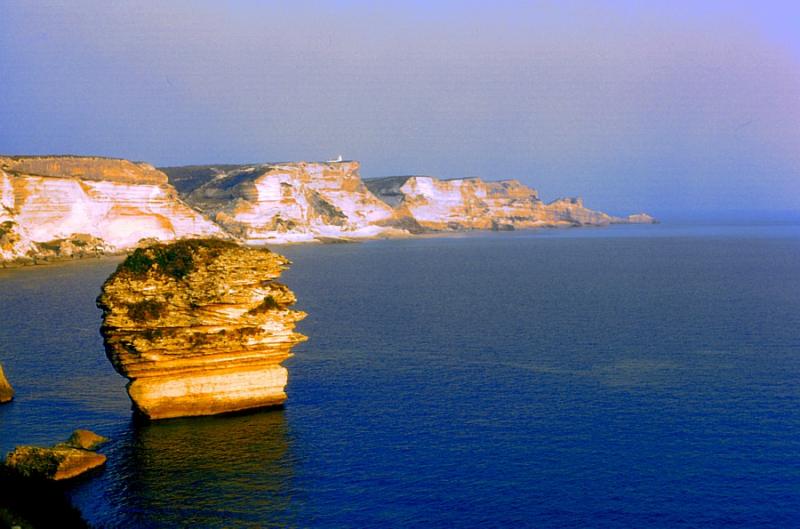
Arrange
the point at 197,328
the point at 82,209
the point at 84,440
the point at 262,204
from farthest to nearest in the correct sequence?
1. the point at 262,204
2. the point at 82,209
3. the point at 197,328
4. the point at 84,440

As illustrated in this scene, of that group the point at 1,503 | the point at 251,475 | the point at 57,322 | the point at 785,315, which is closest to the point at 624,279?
the point at 785,315

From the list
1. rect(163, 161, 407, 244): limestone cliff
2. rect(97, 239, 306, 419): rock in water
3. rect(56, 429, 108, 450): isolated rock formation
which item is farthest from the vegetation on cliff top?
rect(163, 161, 407, 244): limestone cliff

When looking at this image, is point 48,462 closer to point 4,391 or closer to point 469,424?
point 4,391

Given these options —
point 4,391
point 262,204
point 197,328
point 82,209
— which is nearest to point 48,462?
point 197,328

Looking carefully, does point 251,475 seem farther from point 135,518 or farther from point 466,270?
point 466,270

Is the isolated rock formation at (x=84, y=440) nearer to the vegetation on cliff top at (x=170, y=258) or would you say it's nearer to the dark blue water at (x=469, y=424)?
the dark blue water at (x=469, y=424)

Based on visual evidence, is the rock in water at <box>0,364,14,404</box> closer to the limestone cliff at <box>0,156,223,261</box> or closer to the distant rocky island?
the distant rocky island
